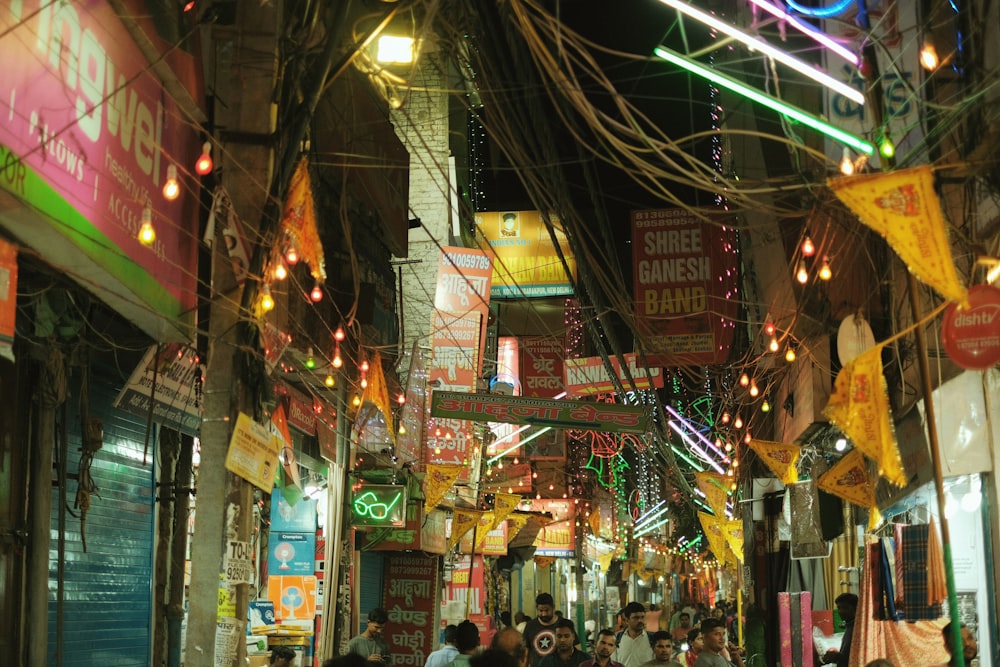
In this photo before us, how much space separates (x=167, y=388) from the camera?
11.2m

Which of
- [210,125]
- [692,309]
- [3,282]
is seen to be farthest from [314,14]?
[692,309]

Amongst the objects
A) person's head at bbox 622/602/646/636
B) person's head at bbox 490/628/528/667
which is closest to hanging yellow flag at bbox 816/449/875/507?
person's head at bbox 622/602/646/636

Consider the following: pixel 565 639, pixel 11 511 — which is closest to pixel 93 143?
pixel 11 511

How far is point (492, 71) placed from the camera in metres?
11.2

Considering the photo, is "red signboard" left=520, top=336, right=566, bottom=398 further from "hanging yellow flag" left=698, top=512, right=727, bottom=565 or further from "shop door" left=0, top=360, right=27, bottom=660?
"shop door" left=0, top=360, right=27, bottom=660

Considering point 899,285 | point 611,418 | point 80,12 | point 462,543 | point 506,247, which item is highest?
point 506,247

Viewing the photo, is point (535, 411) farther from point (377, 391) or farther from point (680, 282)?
point (680, 282)

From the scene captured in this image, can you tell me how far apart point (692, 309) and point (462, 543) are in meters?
16.0

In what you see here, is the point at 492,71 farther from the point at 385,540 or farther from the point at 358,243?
the point at 385,540

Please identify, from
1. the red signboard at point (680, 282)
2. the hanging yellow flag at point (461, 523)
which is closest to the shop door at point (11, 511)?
the red signboard at point (680, 282)

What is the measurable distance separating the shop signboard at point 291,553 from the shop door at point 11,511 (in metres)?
8.04

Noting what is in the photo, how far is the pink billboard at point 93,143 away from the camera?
263 inches

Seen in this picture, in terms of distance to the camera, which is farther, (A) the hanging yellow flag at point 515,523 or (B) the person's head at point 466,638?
(A) the hanging yellow flag at point 515,523

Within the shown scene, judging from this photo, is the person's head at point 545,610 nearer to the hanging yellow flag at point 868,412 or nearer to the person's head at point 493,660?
the hanging yellow flag at point 868,412
